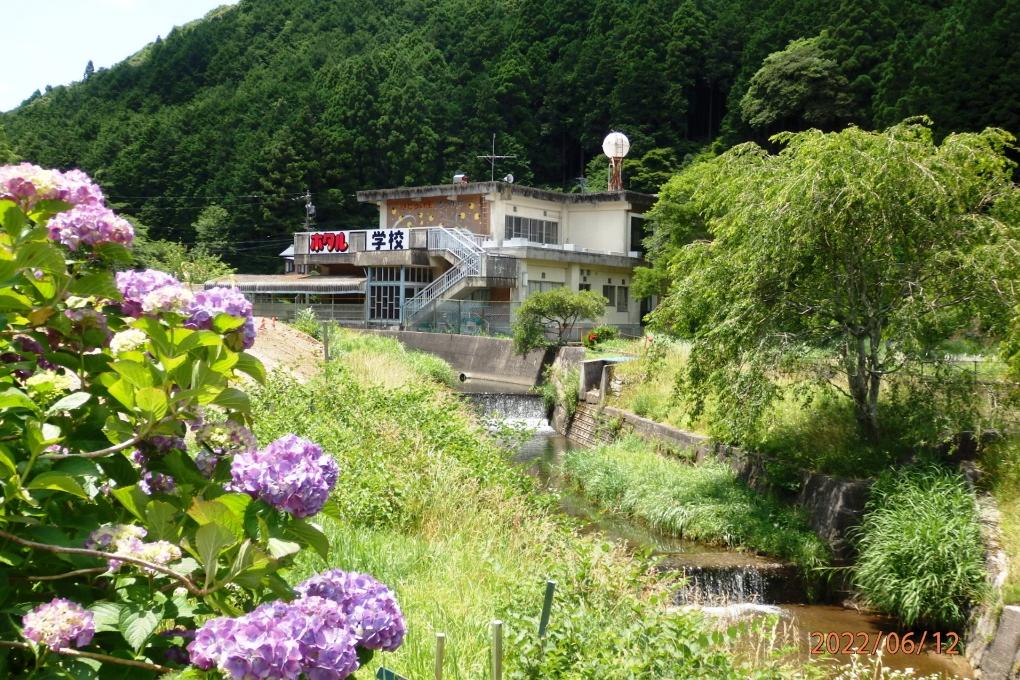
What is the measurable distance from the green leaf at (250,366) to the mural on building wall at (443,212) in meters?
33.7

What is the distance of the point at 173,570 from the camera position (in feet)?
6.44

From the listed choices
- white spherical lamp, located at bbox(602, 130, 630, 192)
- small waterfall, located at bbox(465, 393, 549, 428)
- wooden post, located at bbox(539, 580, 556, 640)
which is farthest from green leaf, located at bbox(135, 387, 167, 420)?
white spherical lamp, located at bbox(602, 130, 630, 192)

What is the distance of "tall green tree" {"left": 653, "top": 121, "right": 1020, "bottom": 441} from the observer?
33.9ft

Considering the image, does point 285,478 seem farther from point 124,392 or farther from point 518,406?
point 518,406

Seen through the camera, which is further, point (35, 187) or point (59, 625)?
point (35, 187)

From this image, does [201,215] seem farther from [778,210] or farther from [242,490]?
[242,490]

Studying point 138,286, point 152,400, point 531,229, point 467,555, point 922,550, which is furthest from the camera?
point 531,229

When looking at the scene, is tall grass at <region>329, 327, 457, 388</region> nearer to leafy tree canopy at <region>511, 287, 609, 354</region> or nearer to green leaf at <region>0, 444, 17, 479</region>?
leafy tree canopy at <region>511, 287, 609, 354</region>

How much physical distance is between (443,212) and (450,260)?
14.4 feet

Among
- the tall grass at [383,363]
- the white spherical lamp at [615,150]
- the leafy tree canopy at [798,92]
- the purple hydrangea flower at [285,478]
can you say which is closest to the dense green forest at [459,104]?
the leafy tree canopy at [798,92]

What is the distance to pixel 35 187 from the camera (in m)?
2.50

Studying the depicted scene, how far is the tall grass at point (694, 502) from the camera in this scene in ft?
34.6

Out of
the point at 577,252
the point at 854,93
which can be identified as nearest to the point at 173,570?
the point at 577,252
